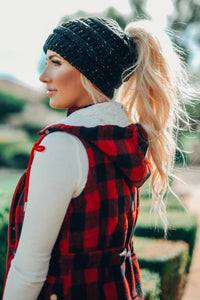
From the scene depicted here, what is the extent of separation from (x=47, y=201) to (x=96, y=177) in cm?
18

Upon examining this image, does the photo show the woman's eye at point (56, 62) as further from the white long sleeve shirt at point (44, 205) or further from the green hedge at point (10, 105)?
the green hedge at point (10, 105)

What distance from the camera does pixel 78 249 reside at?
141 cm

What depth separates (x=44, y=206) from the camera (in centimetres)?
134

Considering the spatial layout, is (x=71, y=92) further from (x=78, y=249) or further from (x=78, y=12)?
(x=78, y=12)

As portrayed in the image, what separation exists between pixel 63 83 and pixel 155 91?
1.22 ft

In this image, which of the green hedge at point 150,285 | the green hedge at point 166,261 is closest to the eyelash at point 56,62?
the green hedge at point 150,285

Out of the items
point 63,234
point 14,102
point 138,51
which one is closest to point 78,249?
point 63,234

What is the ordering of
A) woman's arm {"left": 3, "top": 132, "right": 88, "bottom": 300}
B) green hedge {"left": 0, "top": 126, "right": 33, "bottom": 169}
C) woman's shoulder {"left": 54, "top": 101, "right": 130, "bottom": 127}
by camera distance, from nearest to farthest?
1. woman's arm {"left": 3, "top": 132, "right": 88, "bottom": 300}
2. woman's shoulder {"left": 54, "top": 101, "right": 130, "bottom": 127}
3. green hedge {"left": 0, "top": 126, "right": 33, "bottom": 169}

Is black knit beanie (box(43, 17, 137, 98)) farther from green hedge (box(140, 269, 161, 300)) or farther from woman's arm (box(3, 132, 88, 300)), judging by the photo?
green hedge (box(140, 269, 161, 300))

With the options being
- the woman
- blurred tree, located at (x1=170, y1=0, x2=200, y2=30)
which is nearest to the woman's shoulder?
the woman

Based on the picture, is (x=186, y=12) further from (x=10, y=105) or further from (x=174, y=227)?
(x=10, y=105)

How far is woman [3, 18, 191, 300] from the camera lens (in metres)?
1.36

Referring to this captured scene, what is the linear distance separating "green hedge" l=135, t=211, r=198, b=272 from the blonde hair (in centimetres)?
219

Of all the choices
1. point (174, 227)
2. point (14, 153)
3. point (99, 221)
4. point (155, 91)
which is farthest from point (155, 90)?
point (14, 153)
